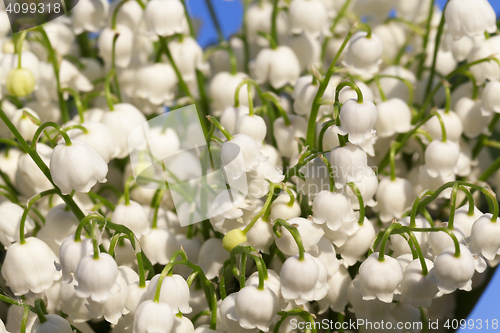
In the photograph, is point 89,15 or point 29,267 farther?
point 89,15

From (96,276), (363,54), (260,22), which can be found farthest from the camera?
(260,22)

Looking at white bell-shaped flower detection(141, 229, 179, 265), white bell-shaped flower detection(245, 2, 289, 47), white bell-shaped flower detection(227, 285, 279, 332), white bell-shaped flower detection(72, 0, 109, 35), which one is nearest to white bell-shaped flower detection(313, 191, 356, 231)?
white bell-shaped flower detection(227, 285, 279, 332)

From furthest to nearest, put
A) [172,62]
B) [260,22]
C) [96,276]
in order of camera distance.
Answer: [260,22]
[172,62]
[96,276]

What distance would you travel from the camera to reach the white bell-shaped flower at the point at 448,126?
834mm

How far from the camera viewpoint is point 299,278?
0.60 meters

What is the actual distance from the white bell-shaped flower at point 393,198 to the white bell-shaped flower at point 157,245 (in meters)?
0.31

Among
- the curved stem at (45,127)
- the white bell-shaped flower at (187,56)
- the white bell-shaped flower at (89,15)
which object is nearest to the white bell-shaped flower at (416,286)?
the curved stem at (45,127)

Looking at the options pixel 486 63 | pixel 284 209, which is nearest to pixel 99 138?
pixel 284 209

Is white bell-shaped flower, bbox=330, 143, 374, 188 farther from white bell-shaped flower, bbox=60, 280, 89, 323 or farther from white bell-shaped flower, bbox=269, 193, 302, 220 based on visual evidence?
white bell-shaped flower, bbox=60, 280, 89, 323

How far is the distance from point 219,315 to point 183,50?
50cm

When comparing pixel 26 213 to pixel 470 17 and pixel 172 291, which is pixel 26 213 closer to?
pixel 172 291

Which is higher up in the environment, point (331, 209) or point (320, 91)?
point (320, 91)

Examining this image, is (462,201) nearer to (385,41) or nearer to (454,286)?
(454,286)

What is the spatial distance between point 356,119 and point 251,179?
0.50 ft
